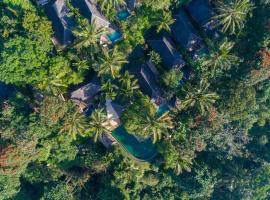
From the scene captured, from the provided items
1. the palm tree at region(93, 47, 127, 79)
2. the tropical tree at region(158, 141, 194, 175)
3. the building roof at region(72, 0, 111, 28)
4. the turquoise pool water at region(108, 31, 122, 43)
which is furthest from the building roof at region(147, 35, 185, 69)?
the tropical tree at region(158, 141, 194, 175)

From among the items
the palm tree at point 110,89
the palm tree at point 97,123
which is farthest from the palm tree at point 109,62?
the palm tree at point 97,123

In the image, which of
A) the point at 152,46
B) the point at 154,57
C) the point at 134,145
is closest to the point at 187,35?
the point at 152,46

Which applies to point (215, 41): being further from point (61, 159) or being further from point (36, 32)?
point (61, 159)

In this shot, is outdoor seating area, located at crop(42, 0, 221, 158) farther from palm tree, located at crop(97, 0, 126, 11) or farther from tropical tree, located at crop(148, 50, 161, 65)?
palm tree, located at crop(97, 0, 126, 11)

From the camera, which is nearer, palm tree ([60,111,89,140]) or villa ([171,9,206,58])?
palm tree ([60,111,89,140])

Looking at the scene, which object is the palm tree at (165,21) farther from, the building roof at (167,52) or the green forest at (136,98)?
the building roof at (167,52)

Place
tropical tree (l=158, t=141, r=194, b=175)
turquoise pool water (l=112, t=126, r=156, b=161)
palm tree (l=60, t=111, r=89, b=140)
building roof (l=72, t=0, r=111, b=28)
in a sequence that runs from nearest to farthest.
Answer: palm tree (l=60, t=111, r=89, b=140), tropical tree (l=158, t=141, r=194, b=175), building roof (l=72, t=0, r=111, b=28), turquoise pool water (l=112, t=126, r=156, b=161)

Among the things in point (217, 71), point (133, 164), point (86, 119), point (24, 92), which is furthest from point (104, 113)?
point (217, 71)
